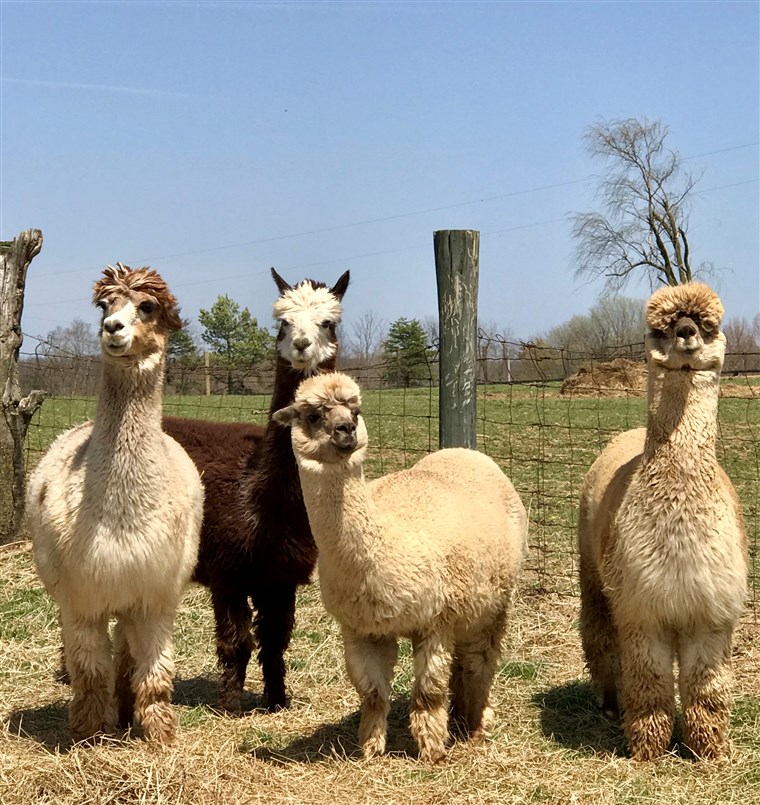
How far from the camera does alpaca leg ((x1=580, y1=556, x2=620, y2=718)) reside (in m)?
5.65

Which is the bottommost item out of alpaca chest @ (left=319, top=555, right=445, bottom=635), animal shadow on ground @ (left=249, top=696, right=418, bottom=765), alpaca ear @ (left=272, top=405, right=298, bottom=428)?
animal shadow on ground @ (left=249, top=696, right=418, bottom=765)

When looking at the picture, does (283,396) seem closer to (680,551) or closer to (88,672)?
(88,672)

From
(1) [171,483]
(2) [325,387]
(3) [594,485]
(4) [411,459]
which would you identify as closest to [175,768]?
(1) [171,483]

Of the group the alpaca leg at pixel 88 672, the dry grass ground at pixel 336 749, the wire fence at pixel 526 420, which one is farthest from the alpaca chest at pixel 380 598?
the wire fence at pixel 526 420

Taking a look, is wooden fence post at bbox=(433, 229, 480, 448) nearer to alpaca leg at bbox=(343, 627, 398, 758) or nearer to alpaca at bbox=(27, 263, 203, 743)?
alpaca leg at bbox=(343, 627, 398, 758)

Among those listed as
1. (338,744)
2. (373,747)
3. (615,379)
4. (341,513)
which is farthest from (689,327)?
(615,379)

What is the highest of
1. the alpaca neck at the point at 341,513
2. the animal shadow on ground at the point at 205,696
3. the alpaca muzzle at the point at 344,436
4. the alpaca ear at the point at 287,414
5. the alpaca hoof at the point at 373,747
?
the alpaca ear at the point at 287,414

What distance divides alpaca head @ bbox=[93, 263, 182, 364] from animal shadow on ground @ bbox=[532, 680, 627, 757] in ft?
9.20

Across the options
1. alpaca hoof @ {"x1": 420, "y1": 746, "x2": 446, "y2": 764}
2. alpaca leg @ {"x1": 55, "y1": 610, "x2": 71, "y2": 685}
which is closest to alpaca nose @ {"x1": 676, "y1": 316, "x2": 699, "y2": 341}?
alpaca hoof @ {"x1": 420, "y1": 746, "x2": 446, "y2": 764}

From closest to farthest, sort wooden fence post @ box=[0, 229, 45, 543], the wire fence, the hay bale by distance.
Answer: the wire fence, wooden fence post @ box=[0, 229, 45, 543], the hay bale

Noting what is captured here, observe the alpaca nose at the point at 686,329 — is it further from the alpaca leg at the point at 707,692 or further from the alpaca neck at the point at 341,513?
the alpaca neck at the point at 341,513

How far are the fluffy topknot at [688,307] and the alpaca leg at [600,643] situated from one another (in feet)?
5.49

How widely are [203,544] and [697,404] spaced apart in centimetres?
277

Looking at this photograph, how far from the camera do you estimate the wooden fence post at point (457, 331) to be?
268 inches
